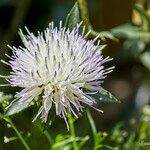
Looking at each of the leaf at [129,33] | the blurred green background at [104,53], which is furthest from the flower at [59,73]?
the blurred green background at [104,53]

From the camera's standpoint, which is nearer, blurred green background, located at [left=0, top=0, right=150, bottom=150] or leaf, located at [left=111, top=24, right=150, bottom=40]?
leaf, located at [left=111, top=24, right=150, bottom=40]

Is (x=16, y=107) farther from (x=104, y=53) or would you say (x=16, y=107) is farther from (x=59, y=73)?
(x=104, y=53)

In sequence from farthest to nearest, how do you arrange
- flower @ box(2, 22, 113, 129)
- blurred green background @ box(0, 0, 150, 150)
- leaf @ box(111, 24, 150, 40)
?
blurred green background @ box(0, 0, 150, 150), leaf @ box(111, 24, 150, 40), flower @ box(2, 22, 113, 129)

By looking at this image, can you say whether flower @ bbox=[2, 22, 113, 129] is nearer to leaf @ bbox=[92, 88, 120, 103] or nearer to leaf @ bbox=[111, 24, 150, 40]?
leaf @ bbox=[92, 88, 120, 103]

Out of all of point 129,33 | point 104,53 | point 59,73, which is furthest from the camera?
point 104,53

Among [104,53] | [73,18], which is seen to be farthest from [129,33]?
[104,53]

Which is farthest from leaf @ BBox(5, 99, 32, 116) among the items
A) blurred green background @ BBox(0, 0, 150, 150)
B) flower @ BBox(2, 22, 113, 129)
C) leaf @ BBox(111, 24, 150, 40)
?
blurred green background @ BBox(0, 0, 150, 150)

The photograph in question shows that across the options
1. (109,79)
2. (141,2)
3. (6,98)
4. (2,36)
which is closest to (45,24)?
(2,36)

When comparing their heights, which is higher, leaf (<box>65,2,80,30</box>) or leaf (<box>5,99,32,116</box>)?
leaf (<box>65,2,80,30</box>)
